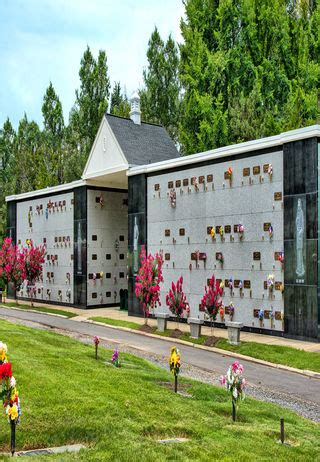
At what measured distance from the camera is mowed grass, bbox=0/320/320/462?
785cm

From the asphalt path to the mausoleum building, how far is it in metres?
3.81

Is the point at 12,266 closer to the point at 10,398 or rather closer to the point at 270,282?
the point at 270,282

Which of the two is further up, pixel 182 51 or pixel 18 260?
pixel 182 51

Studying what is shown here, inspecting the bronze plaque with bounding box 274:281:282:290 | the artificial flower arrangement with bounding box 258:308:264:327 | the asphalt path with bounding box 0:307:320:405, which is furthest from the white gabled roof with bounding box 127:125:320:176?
the asphalt path with bounding box 0:307:320:405

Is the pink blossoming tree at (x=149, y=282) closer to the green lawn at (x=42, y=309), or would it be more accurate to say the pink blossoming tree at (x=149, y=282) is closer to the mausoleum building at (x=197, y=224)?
the mausoleum building at (x=197, y=224)

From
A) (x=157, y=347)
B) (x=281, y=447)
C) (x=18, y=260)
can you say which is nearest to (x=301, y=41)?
(x=18, y=260)

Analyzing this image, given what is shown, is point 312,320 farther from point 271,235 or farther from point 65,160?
point 65,160

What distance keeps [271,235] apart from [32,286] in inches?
957

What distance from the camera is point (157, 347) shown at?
70.8 feet

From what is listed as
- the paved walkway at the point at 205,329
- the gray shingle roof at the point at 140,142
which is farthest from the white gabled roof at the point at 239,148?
the paved walkway at the point at 205,329

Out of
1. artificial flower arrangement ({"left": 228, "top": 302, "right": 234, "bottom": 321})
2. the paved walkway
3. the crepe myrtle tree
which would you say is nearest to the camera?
the paved walkway

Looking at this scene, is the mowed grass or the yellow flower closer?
the yellow flower

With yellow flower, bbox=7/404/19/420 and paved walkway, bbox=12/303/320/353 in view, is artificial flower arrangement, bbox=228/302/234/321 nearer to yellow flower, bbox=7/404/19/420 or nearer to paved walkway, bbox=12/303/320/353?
paved walkway, bbox=12/303/320/353

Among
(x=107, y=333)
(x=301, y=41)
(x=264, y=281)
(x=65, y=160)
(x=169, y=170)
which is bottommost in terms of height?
(x=107, y=333)
